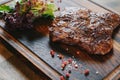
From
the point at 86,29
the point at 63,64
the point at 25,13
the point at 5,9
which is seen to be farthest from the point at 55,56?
the point at 5,9

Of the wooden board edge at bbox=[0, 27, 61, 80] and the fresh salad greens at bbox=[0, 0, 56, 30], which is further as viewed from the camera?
the fresh salad greens at bbox=[0, 0, 56, 30]

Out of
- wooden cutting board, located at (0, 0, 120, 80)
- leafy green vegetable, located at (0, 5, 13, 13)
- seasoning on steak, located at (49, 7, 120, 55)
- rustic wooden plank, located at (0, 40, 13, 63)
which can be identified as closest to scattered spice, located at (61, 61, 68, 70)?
wooden cutting board, located at (0, 0, 120, 80)

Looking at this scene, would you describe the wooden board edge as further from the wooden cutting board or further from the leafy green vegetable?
the leafy green vegetable

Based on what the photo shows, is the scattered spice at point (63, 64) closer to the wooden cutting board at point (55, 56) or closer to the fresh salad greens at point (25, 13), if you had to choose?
the wooden cutting board at point (55, 56)

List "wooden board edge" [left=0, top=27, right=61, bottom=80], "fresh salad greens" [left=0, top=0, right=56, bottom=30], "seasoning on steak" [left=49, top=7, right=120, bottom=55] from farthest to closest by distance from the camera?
"fresh salad greens" [left=0, top=0, right=56, bottom=30] < "seasoning on steak" [left=49, top=7, right=120, bottom=55] < "wooden board edge" [left=0, top=27, right=61, bottom=80]

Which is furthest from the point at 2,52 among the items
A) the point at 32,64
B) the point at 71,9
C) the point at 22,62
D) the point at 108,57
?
the point at 108,57

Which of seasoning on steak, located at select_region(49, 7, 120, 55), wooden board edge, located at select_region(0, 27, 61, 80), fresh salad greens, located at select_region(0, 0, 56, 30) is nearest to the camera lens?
wooden board edge, located at select_region(0, 27, 61, 80)
